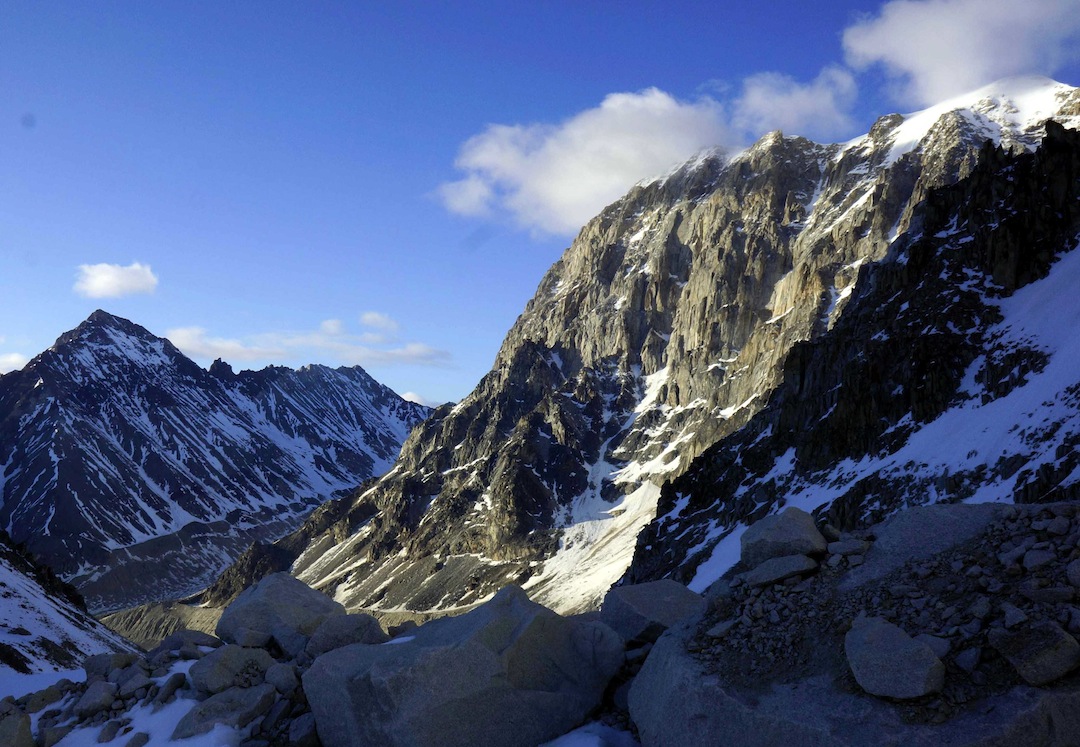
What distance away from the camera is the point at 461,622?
1420 cm

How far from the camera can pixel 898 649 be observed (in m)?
8.74

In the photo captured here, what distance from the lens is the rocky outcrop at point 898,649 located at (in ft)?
26.7

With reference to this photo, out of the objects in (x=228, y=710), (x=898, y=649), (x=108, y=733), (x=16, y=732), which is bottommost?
(x=898, y=649)

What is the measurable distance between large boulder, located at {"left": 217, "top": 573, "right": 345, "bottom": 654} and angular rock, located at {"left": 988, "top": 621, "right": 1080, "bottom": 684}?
14.3m

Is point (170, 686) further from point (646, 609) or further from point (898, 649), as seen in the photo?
point (898, 649)

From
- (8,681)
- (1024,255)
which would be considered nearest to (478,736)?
(8,681)

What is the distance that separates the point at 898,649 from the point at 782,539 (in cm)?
353

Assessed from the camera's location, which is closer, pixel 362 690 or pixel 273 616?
pixel 362 690

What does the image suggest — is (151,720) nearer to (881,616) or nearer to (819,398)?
(881,616)

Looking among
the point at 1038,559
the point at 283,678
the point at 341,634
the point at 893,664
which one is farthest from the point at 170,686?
the point at 1038,559

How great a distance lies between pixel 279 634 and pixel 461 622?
18.6 ft

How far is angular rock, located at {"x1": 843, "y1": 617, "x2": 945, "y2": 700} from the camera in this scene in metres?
8.45

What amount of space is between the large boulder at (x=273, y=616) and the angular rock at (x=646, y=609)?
7347 millimetres

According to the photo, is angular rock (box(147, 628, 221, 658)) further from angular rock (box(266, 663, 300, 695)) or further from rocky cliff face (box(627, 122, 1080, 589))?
rocky cliff face (box(627, 122, 1080, 589))
